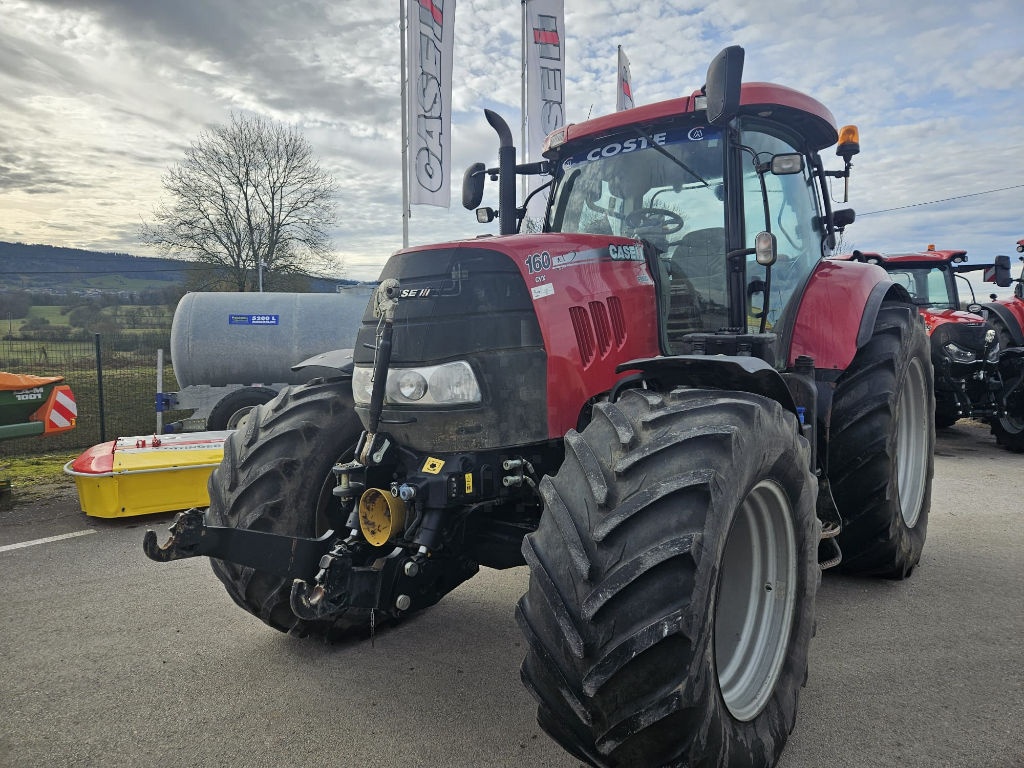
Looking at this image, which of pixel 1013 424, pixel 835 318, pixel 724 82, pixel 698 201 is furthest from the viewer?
pixel 1013 424

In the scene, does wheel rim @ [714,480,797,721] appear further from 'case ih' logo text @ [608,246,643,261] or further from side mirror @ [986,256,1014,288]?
side mirror @ [986,256,1014,288]

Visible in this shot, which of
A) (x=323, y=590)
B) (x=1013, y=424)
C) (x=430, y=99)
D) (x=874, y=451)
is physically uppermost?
(x=430, y=99)

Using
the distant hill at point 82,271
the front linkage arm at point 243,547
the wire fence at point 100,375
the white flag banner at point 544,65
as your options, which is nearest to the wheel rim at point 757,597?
the front linkage arm at point 243,547

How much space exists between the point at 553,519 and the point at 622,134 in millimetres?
2275

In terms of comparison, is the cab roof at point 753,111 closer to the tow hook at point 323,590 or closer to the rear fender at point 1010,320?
the tow hook at point 323,590

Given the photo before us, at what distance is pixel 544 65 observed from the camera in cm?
1404

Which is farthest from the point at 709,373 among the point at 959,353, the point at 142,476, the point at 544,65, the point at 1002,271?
the point at 544,65

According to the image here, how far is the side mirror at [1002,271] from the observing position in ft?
31.9

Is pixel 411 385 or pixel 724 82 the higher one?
pixel 724 82

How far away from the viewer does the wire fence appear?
10.7 m

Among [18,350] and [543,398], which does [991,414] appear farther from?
[18,350]

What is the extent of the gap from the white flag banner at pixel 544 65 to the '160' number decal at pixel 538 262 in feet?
38.7

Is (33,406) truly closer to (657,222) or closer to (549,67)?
(657,222)

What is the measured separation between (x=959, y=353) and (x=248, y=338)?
9.36m
